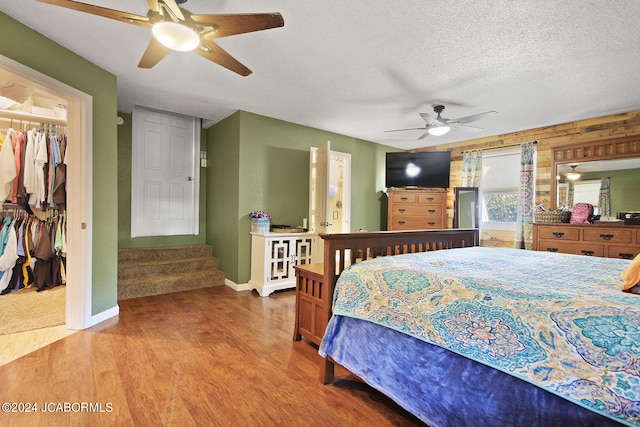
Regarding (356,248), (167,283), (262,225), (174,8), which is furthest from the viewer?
(262,225)

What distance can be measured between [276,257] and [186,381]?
→ 2.14m

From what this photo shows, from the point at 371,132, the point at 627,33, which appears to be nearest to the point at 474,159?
the point at 371,132

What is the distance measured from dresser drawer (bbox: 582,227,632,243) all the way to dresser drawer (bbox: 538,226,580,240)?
0.09m

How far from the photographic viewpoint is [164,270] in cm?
411

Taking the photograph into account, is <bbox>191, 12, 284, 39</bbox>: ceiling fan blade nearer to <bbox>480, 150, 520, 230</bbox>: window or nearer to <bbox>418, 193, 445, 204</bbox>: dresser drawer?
<bbox>418, 193, 445, 204</bbox>: dresser drawer

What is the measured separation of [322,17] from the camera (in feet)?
6.75

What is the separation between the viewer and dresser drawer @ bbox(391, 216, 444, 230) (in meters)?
5.24

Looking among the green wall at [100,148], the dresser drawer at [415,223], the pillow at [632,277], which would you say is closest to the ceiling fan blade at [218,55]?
the green wall at [100,148]

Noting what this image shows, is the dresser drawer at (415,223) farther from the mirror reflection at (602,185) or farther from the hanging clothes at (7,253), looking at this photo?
the hanging clothes at (7,253)

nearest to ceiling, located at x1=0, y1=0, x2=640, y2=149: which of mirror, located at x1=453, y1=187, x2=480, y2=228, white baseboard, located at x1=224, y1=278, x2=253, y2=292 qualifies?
mirror, located at x1=453, y1=187, x2=480, y2=228

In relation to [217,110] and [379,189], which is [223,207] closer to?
[217,110]

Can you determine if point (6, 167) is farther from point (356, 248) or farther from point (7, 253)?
point (356, 248)

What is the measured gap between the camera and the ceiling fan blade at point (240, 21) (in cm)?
163

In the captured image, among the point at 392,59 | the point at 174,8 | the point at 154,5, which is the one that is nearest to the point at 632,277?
the point at 392,59
